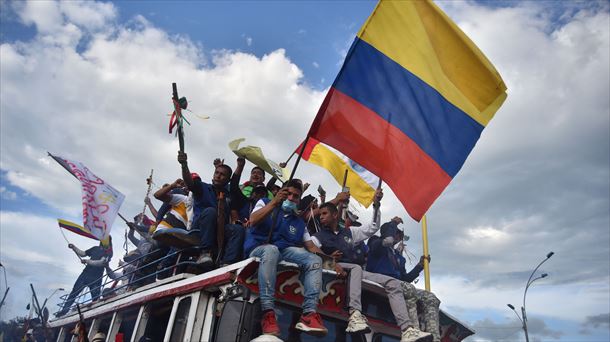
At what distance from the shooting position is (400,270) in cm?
654

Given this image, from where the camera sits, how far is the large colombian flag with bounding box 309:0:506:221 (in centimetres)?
555

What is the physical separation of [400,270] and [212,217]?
3.07m

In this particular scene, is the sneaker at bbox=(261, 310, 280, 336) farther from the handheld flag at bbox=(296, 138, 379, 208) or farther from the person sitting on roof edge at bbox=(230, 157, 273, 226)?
the handheld flag at bbox=(296, 138, 379, 208)

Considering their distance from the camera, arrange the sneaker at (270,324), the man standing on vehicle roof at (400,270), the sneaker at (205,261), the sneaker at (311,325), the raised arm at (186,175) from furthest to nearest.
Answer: the raised arm at (186,175), the man standing on vehicle roof at (400,270), the sneaker at (205,261), the sneaker at (311,325), the sneaker at (270,324)

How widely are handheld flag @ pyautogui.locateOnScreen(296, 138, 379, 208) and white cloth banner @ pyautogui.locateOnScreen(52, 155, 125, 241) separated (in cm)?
413

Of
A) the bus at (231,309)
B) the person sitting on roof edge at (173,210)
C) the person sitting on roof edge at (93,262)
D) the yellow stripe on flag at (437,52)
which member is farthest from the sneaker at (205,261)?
the person sitting on roof edge at (93,262)

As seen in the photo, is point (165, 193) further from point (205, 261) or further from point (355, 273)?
point (355, 273)

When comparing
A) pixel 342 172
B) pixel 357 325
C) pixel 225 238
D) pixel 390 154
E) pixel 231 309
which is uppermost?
pixel 342 172

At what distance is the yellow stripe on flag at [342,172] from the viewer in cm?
795

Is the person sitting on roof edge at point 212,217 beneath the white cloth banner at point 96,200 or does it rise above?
beneath

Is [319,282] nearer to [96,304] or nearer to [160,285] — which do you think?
[160,285]

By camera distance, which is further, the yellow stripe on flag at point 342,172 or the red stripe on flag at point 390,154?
the yellow stripe on flag at point 342,172

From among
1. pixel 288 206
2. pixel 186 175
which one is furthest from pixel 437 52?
pixel 186 175

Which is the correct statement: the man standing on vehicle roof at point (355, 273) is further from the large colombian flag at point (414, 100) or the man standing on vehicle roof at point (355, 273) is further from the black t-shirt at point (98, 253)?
the black t-shirt at point (98, 253)
